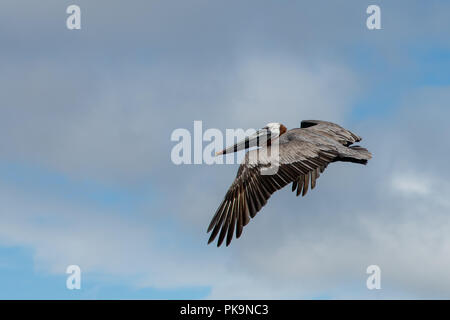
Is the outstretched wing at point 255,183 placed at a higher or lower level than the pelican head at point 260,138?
lower

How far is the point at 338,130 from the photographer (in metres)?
17.2

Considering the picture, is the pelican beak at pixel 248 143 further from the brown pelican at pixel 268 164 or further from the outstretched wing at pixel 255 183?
the outstretched wing at pixel 255 183

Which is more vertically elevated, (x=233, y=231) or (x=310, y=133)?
(x=310, y=133)

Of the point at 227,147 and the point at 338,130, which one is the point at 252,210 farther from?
the point at 338,130

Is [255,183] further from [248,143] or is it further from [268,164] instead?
[248,143]

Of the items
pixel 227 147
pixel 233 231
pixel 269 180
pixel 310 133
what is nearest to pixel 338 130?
pixel 310 133

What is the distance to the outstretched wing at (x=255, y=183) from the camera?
13.3 m

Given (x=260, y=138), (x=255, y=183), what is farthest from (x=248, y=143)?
(x=255, y=183)

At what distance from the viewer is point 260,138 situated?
16.9 meters

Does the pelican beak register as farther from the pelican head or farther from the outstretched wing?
the outstretched wing

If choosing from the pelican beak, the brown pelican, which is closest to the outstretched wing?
the brown pelican

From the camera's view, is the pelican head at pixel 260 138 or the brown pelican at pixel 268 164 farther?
the pelican head at pixel 260 138

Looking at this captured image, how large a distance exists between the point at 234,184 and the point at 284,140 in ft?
A: 7.15

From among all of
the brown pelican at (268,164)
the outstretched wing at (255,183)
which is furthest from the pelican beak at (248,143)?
the outstretched wing at (255,183)
